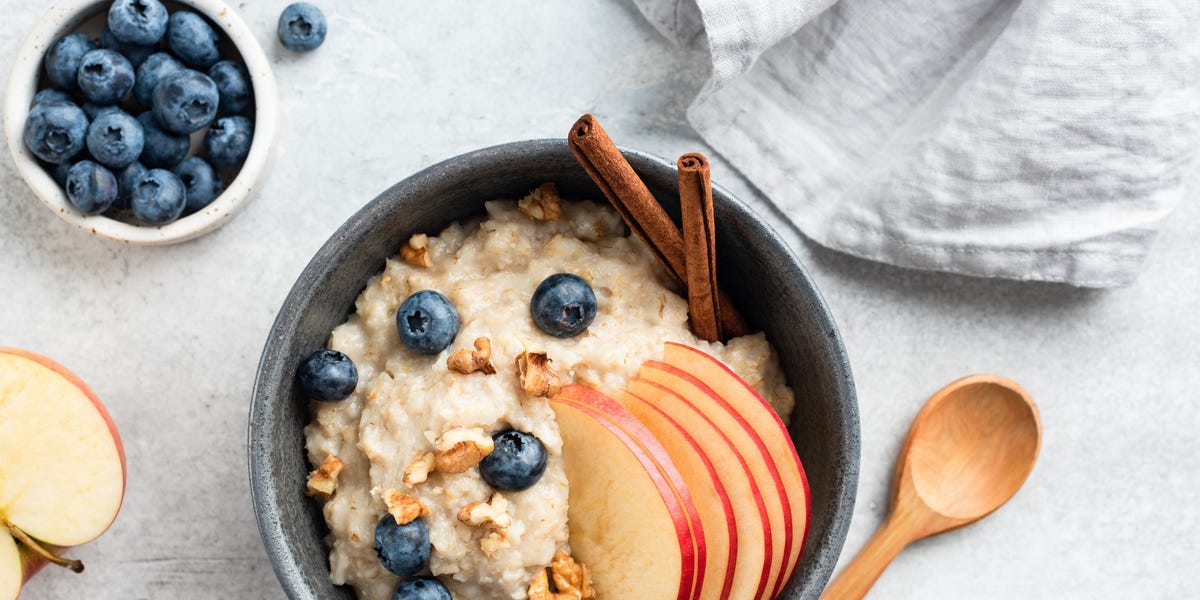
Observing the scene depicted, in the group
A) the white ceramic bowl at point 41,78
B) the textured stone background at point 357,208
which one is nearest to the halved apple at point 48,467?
the textured stone background at point 357,208

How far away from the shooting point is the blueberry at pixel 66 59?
208 centimetres

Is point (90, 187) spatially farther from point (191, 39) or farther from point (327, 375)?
point (327, 375)

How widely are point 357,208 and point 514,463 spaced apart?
836 mm


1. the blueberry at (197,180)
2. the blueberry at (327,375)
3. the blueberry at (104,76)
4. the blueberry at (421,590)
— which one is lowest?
the blueberry at (421,590)

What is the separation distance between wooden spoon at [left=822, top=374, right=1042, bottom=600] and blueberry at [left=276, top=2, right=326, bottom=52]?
1577 mm

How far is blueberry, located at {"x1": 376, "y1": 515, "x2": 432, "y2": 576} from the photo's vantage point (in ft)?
5.43

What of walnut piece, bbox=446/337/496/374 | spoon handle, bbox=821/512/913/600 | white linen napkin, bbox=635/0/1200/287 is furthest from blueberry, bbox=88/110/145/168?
spoon handle, bbox=821/512/913/600

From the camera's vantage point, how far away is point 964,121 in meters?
2.12

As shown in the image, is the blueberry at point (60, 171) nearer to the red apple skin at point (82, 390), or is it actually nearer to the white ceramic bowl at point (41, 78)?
the white ceramic bowl at point (41, 78)

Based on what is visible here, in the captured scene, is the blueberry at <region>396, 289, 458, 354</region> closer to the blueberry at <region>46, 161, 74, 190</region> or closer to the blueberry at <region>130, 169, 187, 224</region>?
the blueberry at <region>130, 169, 187, 224</region>

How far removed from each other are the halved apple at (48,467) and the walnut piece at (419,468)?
0.73 m

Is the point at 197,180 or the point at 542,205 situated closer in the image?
the point at 542,205

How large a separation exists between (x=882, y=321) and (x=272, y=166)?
4.65 ft

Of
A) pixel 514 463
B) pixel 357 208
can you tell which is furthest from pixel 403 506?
pixel 357 208
